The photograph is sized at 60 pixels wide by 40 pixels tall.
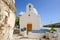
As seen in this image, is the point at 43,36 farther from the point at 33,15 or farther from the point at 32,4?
the point at 32,4

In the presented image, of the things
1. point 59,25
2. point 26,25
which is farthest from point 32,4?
point 59,25

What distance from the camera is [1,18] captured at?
1.42 m

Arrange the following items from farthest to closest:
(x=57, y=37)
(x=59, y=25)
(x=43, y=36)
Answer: (x=59, y=25) < (x=43, y=36) < (x=57, y=37)

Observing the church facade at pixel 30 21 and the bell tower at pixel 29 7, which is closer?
the church facade at pixel 30 21

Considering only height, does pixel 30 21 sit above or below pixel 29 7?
below

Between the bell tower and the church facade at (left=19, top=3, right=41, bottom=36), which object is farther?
the bell tower

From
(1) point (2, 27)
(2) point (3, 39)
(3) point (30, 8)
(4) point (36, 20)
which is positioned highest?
(3) point (30, 8)

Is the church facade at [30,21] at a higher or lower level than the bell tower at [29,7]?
lower

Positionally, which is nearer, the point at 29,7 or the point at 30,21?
the point at 30,21

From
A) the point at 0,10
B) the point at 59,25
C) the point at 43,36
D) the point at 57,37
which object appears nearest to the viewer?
the point at 0,10

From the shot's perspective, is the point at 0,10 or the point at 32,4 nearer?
the point at 0,10

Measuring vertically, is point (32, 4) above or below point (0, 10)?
above

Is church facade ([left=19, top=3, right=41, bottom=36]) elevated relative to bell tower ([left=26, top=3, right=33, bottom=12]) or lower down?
lower down

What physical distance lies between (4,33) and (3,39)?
0.28ft
